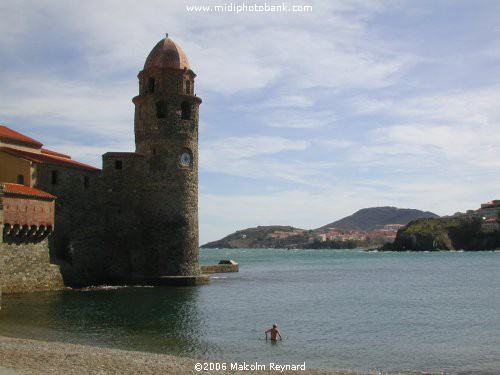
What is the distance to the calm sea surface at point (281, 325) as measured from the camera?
59.9 ft

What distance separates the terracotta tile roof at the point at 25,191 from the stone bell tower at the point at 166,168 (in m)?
7.10

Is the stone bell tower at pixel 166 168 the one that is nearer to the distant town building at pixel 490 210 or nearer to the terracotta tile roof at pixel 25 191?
the terracotta tile roof at pixel 25 191

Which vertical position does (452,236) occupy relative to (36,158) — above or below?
below

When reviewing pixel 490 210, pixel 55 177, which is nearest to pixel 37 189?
pixel 55 177

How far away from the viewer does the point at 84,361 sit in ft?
47.8

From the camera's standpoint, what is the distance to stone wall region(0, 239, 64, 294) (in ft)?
90.6

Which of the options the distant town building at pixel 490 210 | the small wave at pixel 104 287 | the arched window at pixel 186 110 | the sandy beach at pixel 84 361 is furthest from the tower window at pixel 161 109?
the distant town building at pixel 490 210

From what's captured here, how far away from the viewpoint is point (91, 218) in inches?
1341

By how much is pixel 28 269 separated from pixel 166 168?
33.6 ft

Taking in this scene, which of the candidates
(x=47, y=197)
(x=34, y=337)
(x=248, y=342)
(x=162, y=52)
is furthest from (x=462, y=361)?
(x=162, y=52)

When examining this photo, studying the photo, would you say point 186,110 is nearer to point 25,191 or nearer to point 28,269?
point 25,191

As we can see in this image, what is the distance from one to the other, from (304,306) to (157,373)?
18189 millimetres

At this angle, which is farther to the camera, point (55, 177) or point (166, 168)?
point (166, 168)

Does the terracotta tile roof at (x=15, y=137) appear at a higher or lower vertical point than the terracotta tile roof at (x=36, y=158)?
higher
